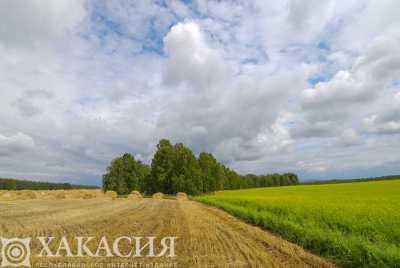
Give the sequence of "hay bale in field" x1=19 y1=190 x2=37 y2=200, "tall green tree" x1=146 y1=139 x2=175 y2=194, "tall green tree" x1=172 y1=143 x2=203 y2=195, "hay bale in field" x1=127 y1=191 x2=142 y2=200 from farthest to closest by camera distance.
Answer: "tall green tree" x1=146 y1=139 x2=175 y2=194, "tall green tree" x1=172 y1=143 x2=203 y2=195, "hay bale in field" x1=127 y1=191 x2=142 y2=200, "hay bale in field" x1=19 y1=190 x2=37 y2=200

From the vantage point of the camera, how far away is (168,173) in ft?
219

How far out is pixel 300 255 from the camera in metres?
8.55

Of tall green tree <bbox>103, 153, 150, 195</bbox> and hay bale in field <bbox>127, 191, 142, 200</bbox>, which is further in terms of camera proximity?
tall green tree <bbox>103, 153, 150, 195</bbox>

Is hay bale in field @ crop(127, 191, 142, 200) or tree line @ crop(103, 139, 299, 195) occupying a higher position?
tree line @ crop(103, 139, 299, 195)

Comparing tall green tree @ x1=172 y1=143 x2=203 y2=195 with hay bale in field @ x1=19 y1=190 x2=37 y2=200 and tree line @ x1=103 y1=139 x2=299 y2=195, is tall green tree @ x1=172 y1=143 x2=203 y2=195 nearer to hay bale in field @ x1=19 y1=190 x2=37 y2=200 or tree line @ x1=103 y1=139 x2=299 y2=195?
tree line @ x1=103 y1=139 x2=299 y2=195

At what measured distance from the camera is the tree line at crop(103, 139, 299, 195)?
6588 centimetres

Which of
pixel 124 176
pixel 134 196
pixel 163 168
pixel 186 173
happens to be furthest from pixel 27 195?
pixel 124 176

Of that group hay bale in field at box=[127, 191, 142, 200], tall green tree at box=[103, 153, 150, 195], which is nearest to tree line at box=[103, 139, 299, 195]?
tall green tree at box=[103, 153, 150, 195]

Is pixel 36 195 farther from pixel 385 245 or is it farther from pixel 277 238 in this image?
pixel 385 245

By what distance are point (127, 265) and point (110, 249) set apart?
1707 mm

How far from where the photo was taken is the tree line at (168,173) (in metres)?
65.9

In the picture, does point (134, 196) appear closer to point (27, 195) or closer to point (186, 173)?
point (186, 173)

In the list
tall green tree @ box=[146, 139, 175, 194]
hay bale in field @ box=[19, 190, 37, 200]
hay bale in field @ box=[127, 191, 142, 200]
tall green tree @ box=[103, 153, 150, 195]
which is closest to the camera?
hay bale in field @ box=[19, 190, 37, 200]

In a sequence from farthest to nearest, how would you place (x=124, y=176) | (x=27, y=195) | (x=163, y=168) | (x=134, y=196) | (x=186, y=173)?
(x=124, y=176) < (x=163, y=168) < (x=186, y=173) < (x=134, y=196) < (x=27, y=195)
